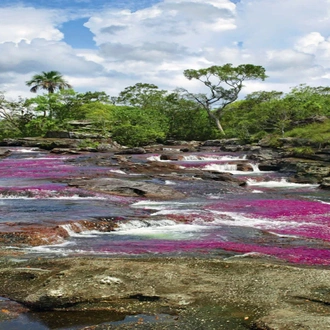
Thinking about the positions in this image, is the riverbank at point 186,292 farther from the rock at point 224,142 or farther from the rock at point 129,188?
the rock at point 224,142

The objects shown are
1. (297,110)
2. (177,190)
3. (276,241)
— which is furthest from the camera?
(297,110)

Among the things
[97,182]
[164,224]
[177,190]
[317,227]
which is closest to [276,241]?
[317,227]

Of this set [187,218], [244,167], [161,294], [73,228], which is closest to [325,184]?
[244,167]

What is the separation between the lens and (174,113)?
96.1 metres

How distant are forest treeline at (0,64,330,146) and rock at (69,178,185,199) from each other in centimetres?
3428

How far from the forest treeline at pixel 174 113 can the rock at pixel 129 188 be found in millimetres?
34280

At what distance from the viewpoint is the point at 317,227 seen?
19203 mm

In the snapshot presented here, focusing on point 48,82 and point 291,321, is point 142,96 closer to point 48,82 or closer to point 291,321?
point 48,82

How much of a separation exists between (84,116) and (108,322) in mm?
80194

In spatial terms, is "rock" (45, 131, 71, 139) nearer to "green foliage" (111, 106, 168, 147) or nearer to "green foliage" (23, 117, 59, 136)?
"green foliage" (23, 117, 59, 136)

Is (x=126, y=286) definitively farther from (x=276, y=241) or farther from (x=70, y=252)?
(x=276, y=241)

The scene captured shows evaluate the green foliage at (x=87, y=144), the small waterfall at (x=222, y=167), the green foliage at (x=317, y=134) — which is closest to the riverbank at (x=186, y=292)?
the small waterfall at (x=222, y=167)

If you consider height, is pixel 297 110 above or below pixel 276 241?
above

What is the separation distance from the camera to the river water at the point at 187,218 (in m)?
14.8
